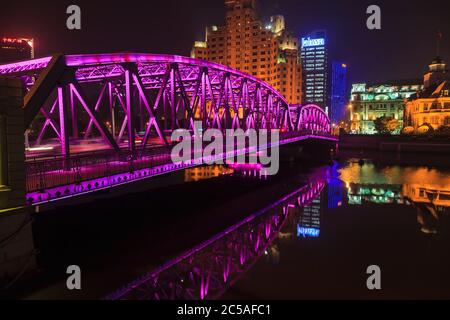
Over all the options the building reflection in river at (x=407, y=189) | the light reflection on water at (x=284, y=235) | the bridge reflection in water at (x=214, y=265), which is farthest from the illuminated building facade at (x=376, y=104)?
the bridge reflection in water at (x=214, y=265)

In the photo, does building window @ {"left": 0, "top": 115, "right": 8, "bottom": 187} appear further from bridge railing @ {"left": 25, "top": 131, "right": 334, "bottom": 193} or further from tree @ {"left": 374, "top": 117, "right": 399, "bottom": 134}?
tree @ {"left": 374, "top": 117, "right": 399, "bottom": 134}

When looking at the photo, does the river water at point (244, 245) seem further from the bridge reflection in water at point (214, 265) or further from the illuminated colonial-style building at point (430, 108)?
the illuminated colonial-style building at point (430, 108)

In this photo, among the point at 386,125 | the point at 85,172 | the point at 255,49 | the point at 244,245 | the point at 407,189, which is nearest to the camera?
the point at 85,172

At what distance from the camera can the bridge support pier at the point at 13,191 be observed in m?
12.7

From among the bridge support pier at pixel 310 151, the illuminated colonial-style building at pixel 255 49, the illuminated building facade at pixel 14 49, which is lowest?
the bridge support pier at pixel 310 151

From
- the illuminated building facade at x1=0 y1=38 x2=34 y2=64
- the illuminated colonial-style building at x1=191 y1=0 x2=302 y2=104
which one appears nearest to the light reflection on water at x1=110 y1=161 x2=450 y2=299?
the illuminated building facade at x1=0 y1=38 x2=34 y2=64

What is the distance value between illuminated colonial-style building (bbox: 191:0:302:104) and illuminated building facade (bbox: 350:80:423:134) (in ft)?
103

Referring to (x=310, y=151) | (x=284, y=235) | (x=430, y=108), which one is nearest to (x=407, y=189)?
(x=284, y=235)

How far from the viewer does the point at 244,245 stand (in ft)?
67.0

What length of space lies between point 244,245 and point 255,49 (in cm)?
12390

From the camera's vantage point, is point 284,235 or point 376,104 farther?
point 376,104

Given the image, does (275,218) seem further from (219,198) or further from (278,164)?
(278,164)

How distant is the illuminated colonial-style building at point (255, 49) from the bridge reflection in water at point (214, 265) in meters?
Answer: 110

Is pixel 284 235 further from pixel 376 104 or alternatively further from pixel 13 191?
pixel 376 104
